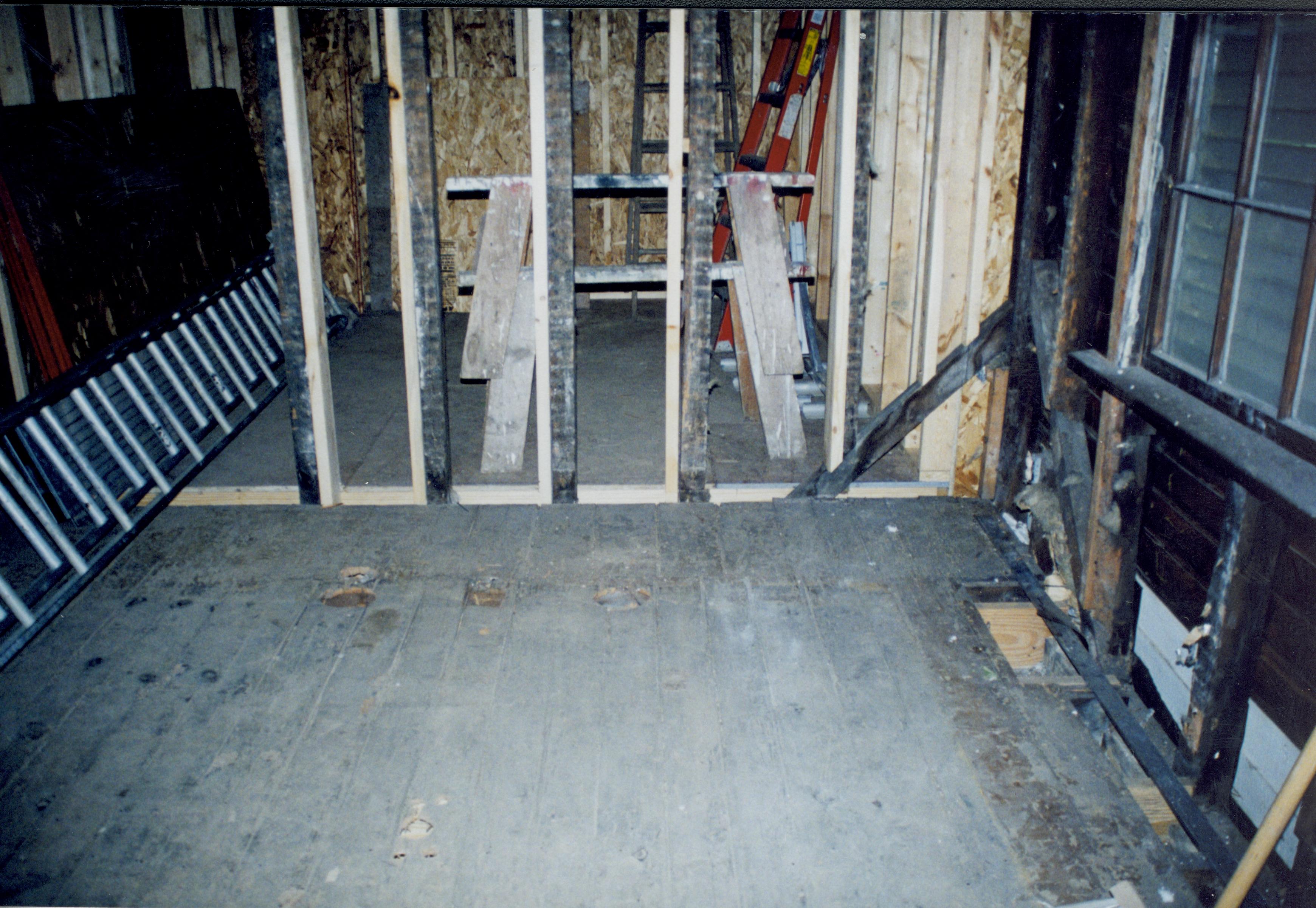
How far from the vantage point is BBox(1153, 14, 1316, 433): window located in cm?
225

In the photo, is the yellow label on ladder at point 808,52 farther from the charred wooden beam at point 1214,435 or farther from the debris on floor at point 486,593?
the debris on floor at point 486,593

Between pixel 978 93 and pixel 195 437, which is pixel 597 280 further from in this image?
pixel 195 437

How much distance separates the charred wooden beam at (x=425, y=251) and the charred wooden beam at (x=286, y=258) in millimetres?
426

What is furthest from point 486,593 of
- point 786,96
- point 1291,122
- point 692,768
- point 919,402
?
point 786,96

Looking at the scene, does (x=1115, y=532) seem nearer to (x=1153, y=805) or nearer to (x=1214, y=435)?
(x=1214, y=435)

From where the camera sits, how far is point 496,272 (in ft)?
13.5

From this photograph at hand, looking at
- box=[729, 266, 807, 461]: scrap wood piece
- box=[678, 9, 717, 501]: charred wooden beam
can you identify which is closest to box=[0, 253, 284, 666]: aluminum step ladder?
box=[678, 9, 717, 501]: charred wooden beam

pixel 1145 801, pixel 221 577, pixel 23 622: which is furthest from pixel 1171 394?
pixel 23 622

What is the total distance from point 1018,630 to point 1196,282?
1248mm

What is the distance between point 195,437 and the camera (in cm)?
442

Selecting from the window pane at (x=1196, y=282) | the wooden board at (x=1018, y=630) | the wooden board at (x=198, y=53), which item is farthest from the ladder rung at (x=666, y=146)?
the wooden board at (x=1018, y=630)

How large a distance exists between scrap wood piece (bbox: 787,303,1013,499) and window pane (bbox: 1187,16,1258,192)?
112 cm

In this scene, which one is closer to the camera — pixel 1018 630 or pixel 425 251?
pixel 1018 630

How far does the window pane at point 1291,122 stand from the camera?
2.21 metres
